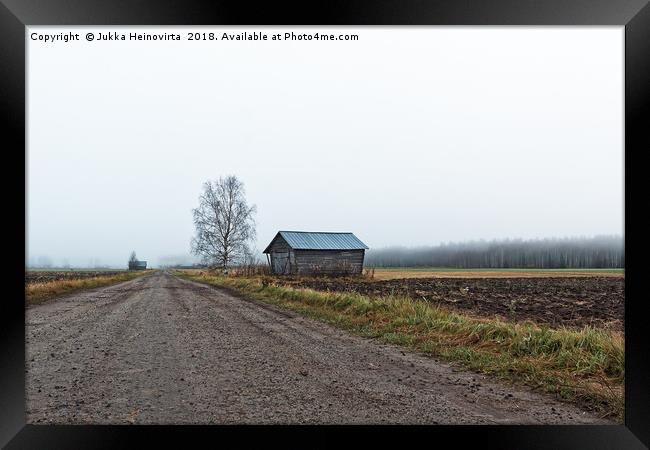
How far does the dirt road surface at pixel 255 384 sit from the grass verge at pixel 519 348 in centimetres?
29

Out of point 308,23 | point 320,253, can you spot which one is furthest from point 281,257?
point 308,23

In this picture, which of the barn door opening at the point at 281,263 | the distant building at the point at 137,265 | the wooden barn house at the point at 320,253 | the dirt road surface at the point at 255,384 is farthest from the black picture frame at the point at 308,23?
the distant building at the point at 137,265

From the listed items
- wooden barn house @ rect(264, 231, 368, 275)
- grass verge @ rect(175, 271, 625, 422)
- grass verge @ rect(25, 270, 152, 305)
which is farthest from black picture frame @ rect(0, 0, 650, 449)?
wooden barn house @ rect(264, 231, 368, 275)

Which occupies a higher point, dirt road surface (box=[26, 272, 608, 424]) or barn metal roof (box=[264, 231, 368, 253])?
barn metal roof (box=[264, 231, 368, 253])

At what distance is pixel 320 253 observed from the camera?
78.5 ft

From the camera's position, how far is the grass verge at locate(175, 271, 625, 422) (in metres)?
3.86

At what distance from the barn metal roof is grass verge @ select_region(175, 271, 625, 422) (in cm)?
1530

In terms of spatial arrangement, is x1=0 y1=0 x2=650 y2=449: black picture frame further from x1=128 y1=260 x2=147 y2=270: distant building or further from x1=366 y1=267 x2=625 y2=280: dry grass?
x1=128 y1=260 x2=147 y2=270: distant building

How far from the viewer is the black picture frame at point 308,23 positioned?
8.91ft

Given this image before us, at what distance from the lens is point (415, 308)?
7.55m

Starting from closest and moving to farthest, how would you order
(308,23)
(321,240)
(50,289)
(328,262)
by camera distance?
(308,23) < (50,289) < (321,240) < (328,262)

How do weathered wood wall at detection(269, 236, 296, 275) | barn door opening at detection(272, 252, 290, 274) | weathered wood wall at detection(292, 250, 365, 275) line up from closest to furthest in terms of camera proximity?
weathered wood wall at detection(292, 250, 365, 275), weathered wood wall at detection(269, 236, 296, 275), barn door opening at detection(272, 252, 290, 274)

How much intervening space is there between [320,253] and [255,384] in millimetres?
19934

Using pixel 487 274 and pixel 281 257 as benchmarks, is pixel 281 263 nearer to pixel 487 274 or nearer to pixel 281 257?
pixel 281 257
